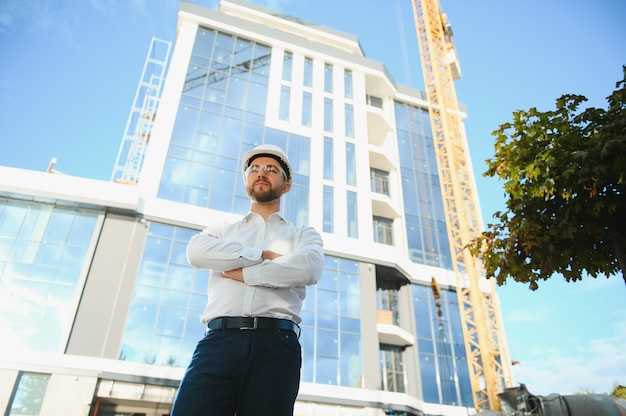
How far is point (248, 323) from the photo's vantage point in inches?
99.8

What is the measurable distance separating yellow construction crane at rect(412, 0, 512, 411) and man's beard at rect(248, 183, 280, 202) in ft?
85.2

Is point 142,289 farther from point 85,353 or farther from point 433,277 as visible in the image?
point 433,277

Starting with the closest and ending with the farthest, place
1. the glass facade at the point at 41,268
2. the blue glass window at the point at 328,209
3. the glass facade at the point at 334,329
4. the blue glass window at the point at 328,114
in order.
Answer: the glass facade at the point at 41,268 < the glass facade at the point at 334,329 < the blue glass window at the point at 328,209 < the blue glass window at the point at 328,114

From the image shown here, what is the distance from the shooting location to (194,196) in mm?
21672

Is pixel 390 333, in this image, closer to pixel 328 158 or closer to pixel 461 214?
pixel 328 158

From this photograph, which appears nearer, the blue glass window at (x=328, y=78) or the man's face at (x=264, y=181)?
the man's face at (x=264, y=181)

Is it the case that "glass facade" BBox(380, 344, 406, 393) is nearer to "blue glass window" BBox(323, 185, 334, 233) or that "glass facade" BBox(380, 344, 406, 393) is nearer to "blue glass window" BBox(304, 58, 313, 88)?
"blue glass window" BBox(323, 185, 334, 233)

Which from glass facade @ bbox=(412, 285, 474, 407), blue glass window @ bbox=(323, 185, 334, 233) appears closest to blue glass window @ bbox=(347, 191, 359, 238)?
blue glass window @ bbox=(323, 185, 334, 233)

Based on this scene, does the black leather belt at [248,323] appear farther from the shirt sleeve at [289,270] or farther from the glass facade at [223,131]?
the glass facade at [223,131]

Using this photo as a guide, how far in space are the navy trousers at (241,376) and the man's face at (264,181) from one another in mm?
1031

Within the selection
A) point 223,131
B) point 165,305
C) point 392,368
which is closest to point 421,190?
point 392,368

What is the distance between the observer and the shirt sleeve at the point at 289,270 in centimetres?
274

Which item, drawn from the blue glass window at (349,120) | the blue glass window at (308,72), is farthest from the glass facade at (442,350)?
the blue glass window at (308,72)

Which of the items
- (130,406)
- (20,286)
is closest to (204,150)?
(20,286)
